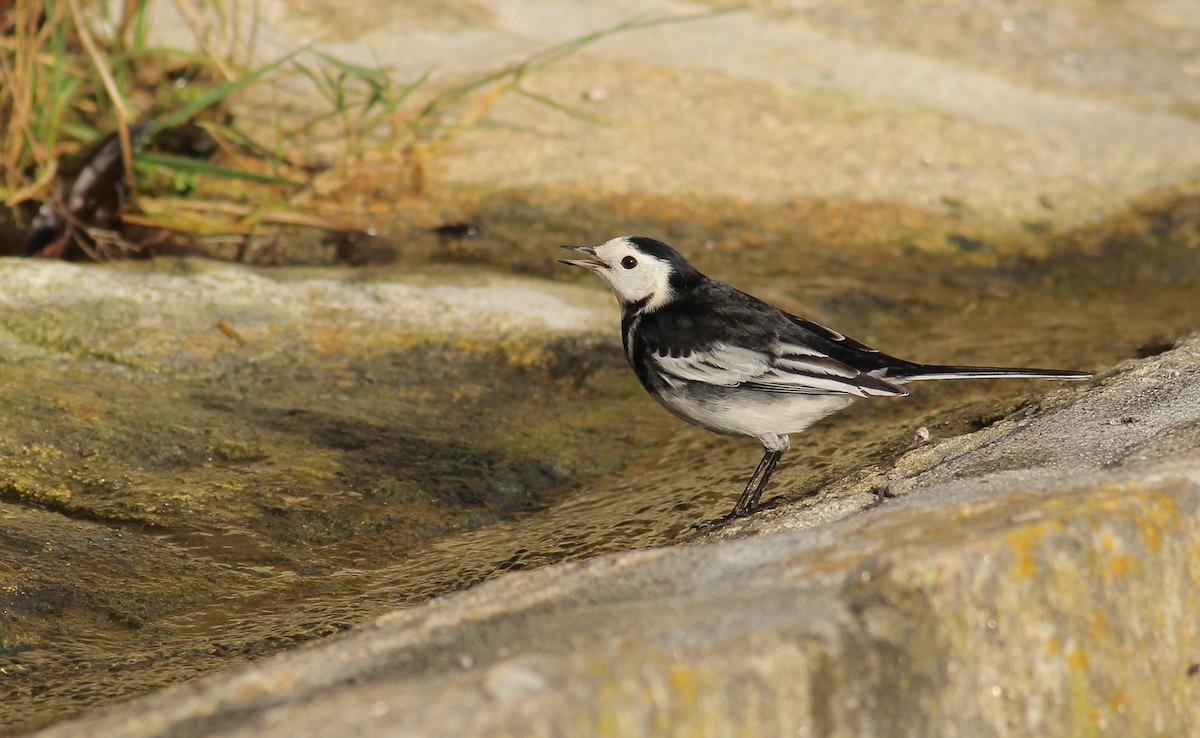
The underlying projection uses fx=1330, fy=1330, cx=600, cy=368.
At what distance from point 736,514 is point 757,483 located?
52 centimetres

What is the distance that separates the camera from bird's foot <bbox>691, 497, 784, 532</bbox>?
3688 mm

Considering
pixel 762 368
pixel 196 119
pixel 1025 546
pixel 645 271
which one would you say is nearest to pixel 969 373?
pixel 762 368

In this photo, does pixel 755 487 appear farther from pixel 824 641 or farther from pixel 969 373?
pixel 824 641

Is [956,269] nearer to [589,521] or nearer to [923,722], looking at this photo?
[589,521]

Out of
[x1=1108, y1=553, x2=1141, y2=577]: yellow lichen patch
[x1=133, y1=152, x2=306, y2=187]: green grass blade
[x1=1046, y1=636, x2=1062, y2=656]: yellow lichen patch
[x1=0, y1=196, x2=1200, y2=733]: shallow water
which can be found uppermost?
[x1=133, y1=152, x2=306, y2=187]: green grass blade

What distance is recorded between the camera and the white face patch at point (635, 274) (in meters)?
4.73

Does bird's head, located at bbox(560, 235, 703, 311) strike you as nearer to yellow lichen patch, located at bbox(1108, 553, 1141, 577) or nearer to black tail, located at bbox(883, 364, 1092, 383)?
black tail, located at bbox(883, 364, 1092, 383)

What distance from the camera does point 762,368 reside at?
421 centimetres

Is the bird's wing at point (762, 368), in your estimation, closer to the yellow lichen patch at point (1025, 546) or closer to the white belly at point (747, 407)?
the white belly at point (747, 407)

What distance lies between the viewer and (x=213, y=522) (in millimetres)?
3850

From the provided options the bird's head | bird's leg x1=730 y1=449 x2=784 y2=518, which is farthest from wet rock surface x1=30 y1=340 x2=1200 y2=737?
the bird's head

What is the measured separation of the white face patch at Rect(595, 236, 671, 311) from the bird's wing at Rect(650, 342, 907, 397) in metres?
0.47

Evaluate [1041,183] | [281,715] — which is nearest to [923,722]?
[281,715]

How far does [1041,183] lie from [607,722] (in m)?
5.50
